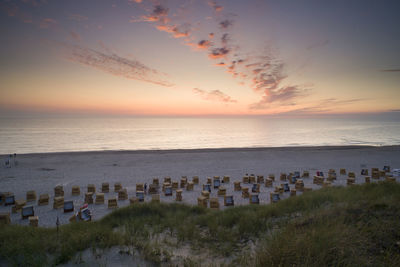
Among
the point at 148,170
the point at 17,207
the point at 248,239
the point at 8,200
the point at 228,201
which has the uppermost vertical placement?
the point at 248,239

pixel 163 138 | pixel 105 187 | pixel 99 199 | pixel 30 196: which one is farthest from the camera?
pixel 163 138

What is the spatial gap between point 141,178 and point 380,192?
50.2 feet

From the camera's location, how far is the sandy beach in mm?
13398

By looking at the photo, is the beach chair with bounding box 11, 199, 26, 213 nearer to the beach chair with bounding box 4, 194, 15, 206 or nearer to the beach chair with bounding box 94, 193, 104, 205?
the beach chair with bounding box 4, 194, 15, 206

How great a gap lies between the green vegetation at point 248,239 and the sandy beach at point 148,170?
5.48m

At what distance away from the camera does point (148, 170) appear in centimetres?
2100

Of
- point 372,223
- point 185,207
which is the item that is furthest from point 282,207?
point 185,207

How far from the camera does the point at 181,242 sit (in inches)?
206

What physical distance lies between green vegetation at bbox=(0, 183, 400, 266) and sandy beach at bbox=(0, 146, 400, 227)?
5.48 meters

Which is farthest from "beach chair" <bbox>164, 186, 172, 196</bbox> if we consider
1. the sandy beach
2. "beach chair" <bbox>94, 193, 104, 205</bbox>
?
"beach chair" <bbox>94, 193, 104, 205</bbox>

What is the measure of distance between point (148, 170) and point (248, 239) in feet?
55.7

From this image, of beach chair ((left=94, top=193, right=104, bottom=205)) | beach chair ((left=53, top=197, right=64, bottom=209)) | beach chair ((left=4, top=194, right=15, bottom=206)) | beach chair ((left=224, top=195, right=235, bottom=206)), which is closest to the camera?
beach chair ((left=53, top=197, right=64, bottom=209))

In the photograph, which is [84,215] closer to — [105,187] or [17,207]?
[17,207]

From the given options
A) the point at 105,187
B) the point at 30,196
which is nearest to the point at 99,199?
the point at 105,187
